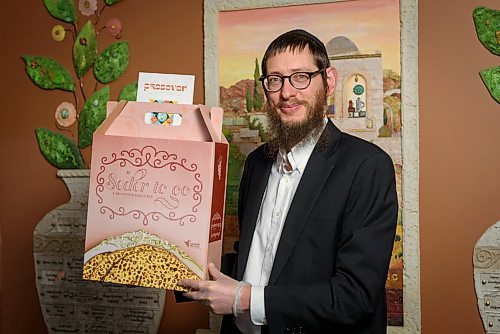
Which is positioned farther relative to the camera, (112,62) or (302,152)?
(112,62)

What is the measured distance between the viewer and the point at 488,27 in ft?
6.31

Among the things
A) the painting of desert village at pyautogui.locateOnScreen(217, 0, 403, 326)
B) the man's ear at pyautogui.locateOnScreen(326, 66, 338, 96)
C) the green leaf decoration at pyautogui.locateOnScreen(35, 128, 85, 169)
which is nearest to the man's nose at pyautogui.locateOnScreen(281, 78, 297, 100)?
the man's ear at pyautogui.locateOnScreen(326, 66, 338, 96)

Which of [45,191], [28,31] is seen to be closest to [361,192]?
[45,191]

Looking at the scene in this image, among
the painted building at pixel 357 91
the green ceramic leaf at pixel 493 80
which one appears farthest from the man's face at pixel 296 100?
the green ceramic leaf at pixel 493 80

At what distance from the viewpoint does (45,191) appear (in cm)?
248

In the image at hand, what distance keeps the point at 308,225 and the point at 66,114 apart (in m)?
1.50

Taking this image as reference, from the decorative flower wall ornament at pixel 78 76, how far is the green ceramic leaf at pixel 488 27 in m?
1.40

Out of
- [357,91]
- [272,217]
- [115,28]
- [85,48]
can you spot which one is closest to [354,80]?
[357,91]

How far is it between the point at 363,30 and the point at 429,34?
24 centimetres

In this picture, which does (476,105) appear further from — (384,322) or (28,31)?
(28,31)

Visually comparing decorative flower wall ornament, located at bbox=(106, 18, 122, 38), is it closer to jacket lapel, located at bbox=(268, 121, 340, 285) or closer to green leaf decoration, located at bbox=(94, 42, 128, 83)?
green leaf decoration, located at bbox=(94, 42, 128, 83)

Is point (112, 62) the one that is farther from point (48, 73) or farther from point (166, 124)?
point (166, 124)

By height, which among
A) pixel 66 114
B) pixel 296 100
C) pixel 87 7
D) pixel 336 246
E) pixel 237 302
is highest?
pixel 87 7

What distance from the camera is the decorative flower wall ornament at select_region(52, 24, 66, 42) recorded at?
96.3 inches
